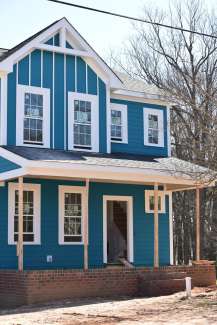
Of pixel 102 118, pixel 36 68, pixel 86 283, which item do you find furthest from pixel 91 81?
pixel 86 283

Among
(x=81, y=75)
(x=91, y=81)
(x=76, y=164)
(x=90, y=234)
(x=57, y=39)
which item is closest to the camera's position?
(x=76, y=164)

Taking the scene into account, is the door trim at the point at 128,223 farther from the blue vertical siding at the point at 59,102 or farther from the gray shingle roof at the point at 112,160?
the blue vertical siding at the point at 59,102

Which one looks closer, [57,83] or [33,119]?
[33,119]

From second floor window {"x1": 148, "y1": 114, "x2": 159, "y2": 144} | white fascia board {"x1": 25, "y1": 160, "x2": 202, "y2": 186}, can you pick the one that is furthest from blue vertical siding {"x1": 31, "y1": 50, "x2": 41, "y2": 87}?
second floor window {"x1": 148, "y1": 114, "x2": 159, "y2": 144}

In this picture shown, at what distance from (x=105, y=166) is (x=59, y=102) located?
362cm

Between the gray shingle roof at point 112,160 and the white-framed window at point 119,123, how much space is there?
813 mm

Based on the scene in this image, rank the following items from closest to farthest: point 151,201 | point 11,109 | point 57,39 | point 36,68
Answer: point 11,109 < point 36,68 < point 57,39 < point 151,201

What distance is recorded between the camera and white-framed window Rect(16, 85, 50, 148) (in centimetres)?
2175

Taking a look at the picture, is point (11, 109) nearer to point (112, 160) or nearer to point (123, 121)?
point (112, 160)

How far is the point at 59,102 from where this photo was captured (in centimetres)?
2270

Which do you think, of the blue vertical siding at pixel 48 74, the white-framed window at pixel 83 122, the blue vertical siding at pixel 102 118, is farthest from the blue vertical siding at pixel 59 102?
the blue vertical siding at pixel 102 118

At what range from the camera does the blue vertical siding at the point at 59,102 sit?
74.0ft

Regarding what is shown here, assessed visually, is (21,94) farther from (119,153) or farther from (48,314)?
(48,314)

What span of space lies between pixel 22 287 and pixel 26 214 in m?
3.42
